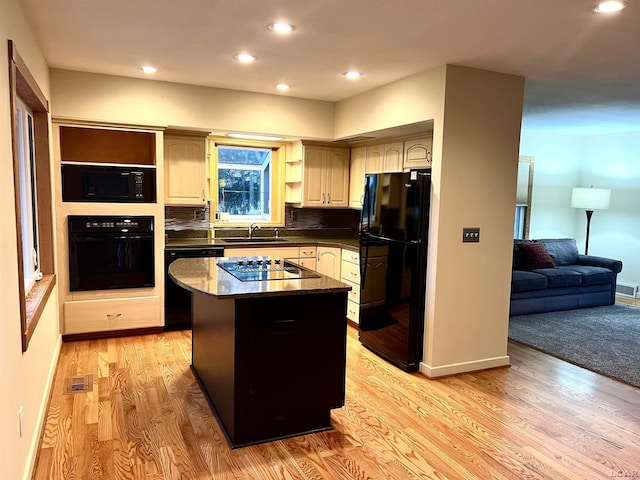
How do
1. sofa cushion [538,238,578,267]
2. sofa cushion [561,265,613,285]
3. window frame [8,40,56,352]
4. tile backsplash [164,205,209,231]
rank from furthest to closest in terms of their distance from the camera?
sofa cushion [538,238,578,267] < sofa cushion [561,265,613,285] < tile backsplash [164,205,209,231] < window frame [8,40,56,352]

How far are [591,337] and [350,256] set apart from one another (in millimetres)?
2621

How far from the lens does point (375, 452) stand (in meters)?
2.63

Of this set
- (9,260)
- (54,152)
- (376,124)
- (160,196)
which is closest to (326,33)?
(376,124)

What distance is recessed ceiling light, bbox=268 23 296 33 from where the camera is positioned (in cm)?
276

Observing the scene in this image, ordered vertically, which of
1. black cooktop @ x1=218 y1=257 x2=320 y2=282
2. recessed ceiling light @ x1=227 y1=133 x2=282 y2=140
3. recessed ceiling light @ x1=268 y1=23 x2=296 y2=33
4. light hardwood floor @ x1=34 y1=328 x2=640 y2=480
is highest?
recessed ceiling light @ x1=268 y1=23 x2=296 y2=33

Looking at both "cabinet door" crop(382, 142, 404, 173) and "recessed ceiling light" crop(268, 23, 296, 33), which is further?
"cabinet door" crop(382, 142, 404, 173)

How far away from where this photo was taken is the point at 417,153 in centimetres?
437

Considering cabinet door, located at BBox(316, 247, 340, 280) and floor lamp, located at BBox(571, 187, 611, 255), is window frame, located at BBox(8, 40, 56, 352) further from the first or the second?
floor lamp, located at BBox(571, 187, 611, 255)

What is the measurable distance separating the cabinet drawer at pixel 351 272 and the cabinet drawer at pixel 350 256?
4cm

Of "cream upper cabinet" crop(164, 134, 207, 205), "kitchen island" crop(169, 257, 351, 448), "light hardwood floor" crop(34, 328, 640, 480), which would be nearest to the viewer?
"light hardwood floor" crop(34, 328, 640, 480)

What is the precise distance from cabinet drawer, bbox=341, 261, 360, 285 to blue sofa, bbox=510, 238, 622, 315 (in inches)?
77.2

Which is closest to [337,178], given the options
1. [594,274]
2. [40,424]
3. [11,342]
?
[594,274]

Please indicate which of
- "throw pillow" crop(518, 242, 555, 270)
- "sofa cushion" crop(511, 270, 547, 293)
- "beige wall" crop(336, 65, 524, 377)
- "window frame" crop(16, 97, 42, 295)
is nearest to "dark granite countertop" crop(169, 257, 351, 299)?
"window frame" crop(16, 97, 42, 295)

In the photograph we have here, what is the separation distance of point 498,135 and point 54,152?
3.82m
